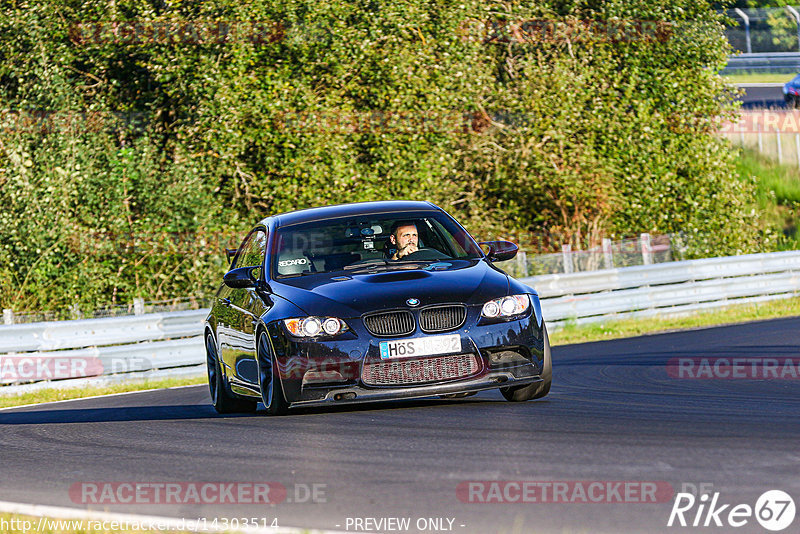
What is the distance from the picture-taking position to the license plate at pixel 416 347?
27.3 feet

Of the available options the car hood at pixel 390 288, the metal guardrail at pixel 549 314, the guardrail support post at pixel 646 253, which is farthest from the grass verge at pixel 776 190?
the car hood at pixel 390 288

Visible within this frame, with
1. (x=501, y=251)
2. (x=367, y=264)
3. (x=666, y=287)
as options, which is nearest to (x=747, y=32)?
(x=666, y=287)

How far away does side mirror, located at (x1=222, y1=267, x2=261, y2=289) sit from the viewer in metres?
9.64

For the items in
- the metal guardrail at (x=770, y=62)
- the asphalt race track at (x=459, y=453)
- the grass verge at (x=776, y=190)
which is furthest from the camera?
the metal guardrail at (x=770, y=62)

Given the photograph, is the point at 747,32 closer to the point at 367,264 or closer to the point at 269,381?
the point at 367,264

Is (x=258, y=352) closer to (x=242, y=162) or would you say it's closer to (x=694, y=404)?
(x=694, y=404)

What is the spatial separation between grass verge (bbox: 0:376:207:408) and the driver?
6260mm

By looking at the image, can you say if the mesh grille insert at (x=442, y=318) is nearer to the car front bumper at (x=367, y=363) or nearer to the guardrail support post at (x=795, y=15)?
the car front bumper at (x=367, y=363)

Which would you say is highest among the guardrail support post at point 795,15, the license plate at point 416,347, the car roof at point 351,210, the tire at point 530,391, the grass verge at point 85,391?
the car roof at point 351,210

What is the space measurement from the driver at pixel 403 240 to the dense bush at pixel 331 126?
45.8 feet

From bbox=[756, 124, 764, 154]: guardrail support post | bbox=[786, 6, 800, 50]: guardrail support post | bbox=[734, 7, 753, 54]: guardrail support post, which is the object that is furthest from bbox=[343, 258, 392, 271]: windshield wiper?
bbox=[734, 7, 753, 54]: guardrail support post

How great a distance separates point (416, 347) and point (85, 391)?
8.16 m

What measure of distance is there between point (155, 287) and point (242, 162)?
322cm

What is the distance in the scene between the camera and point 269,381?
348 inches
